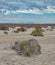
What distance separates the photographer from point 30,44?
45.8ft

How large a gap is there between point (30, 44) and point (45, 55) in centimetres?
112

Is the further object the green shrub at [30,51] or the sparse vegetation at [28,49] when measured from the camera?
the sparse vegetation at [28,49]

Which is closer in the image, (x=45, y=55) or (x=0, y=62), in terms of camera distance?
(x=0, y=62)

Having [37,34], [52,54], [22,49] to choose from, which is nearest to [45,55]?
[52,54]

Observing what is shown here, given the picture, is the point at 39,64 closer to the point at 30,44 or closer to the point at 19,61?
the point at 19,61

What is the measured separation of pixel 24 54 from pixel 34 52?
1.94 feet

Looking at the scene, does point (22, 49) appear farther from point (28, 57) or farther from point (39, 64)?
point (39, 64)

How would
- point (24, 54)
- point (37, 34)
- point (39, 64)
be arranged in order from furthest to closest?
point (37, 34), point (24, 54), point (39, 64)

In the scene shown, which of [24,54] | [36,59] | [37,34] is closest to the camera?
[36,59]

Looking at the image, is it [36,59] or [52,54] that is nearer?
[36,59]

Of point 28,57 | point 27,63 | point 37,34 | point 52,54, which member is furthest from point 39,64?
point 37,34

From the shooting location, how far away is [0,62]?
38.0 ft

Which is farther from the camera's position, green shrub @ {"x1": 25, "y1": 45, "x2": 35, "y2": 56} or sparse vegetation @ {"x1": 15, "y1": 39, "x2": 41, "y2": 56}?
sparse vegetation @ {"x1": 15, "y1": 39, "x2": 41, "y2": 56}

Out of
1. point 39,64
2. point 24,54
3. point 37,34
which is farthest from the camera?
point 37,34
